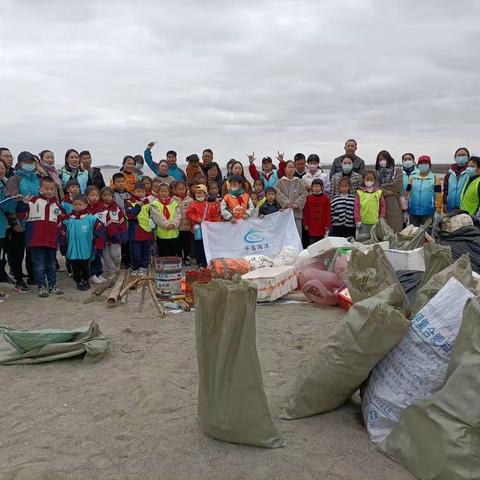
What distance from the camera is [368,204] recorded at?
294 inches

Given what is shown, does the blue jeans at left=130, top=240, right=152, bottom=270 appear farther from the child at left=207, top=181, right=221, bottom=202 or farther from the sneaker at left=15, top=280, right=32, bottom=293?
the sneaker at left=15, top=280, right=32, bottom=293

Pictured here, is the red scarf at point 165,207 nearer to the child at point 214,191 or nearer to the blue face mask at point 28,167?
the child at point 214,191

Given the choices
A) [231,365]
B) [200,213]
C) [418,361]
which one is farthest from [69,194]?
[418,361]

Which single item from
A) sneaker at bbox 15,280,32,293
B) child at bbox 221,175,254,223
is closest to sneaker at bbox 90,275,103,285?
sneaker at bbox 15,280,32,293

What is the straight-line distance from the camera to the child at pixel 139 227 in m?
7.05

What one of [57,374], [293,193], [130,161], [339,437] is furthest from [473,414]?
[130,161]

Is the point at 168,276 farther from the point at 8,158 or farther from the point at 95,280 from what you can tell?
the point at 8,158

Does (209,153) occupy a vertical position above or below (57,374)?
above

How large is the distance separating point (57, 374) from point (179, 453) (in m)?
1.59

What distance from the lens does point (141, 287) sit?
6328mm

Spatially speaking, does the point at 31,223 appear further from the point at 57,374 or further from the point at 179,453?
the point at 179,453

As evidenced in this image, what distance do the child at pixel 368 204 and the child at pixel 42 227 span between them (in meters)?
4.40

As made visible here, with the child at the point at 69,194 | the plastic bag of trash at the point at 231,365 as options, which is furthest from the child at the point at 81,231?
the plastic bag of trash at the point at 231,365

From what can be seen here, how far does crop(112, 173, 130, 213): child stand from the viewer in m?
7.07
